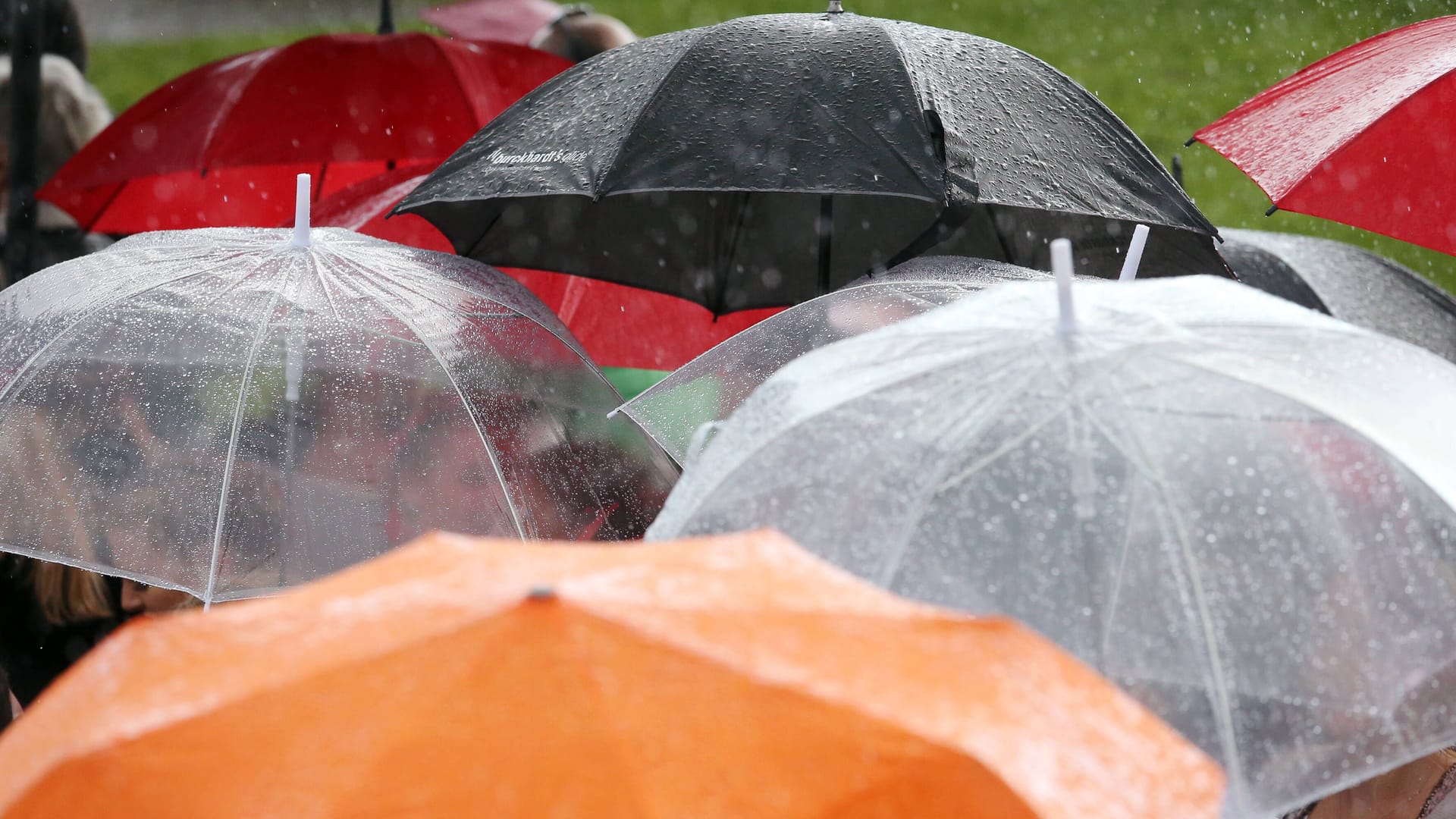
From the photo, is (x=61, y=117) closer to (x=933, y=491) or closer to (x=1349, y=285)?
(x=1349, y=285)

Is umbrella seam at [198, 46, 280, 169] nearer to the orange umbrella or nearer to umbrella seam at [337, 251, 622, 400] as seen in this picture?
umbrella seam at [337, 251, 622, 400]

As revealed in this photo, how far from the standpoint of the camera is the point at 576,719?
5.57 ft

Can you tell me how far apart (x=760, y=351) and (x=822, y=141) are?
479 mm

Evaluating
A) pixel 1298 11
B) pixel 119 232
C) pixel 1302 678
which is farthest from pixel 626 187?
pixel 1298 11

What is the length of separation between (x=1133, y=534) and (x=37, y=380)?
2035 mm

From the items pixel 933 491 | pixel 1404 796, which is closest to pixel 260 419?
pixel 933 491

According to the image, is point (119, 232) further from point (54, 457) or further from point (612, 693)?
point (612, 693)

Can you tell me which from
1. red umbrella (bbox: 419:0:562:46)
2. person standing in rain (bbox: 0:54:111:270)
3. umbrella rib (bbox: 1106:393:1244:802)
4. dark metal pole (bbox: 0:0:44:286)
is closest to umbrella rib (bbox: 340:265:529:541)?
umbrella rib (bbox: 1106:393:1244:802)

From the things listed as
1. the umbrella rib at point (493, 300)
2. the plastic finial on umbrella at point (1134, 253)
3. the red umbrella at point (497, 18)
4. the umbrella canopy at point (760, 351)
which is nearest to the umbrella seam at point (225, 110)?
the umbrella rib at point (493, 300)

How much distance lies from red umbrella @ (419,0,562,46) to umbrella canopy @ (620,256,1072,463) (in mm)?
6637

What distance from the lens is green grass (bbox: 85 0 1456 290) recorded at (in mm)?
11000

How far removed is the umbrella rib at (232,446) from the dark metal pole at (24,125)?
2503 mm

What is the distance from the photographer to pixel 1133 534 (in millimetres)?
2084

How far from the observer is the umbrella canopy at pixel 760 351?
3051 millimetres
